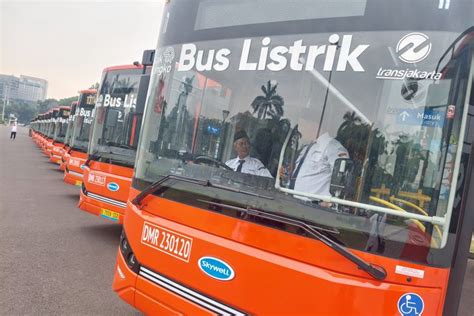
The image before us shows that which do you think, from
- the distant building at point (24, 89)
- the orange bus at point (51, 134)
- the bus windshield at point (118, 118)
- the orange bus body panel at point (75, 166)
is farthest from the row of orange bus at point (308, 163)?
the distant building at point (24, 89)

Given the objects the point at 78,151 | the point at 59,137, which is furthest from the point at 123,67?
the point at 59,137

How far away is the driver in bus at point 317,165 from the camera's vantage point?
222 cm

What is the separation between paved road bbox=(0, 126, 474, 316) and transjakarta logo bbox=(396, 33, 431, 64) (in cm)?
335

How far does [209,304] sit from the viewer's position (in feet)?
8.04

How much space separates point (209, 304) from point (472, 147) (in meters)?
1.69

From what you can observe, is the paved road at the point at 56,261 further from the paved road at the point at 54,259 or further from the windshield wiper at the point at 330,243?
the windshield wiper at the point at 330,243

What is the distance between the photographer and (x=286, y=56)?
2385mm

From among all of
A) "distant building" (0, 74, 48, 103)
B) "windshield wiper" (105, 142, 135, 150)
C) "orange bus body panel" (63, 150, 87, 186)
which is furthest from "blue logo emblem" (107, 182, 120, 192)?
"distant building" (0, 74, 48, 103)

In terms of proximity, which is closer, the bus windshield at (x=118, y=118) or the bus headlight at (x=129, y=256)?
the bus headlight at (x=129, y=256)

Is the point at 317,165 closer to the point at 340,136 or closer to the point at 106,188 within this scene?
the point at 340,136

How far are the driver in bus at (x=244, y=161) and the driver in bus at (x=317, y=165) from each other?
7.1 inches

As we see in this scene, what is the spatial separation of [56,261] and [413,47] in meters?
4.97

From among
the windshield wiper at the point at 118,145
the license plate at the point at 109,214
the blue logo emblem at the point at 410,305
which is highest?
the windshield wiper at the point at 118,145

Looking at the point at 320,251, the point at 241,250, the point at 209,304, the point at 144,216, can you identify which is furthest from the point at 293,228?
the point at 144,216
